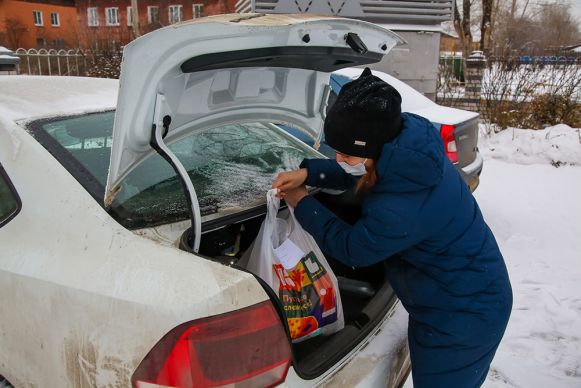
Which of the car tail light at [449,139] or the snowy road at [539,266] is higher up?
the car tail light at [449,139]

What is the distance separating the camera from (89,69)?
44.4 feet

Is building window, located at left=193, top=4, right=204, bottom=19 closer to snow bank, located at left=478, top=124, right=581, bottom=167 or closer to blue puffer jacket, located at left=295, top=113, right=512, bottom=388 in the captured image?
snow bank, located at left=478, top=124, right=581, bottom=167

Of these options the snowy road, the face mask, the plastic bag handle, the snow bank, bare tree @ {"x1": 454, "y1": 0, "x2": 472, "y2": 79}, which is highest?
bare tree @ {"x1": 454, "y1": 0, "x2": 472, "y2": 79}

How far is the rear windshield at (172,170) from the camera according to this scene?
5.19 ft

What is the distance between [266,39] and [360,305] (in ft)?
4.26

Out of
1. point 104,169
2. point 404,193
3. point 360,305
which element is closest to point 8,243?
point 104,169

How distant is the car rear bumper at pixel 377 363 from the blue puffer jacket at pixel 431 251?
0.09 meters

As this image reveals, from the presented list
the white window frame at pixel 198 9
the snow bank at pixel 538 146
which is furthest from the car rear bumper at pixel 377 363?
the white window frame at pixel 198 9

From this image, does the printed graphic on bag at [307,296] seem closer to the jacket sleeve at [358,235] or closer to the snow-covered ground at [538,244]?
the jacket sleeve at [358,235]

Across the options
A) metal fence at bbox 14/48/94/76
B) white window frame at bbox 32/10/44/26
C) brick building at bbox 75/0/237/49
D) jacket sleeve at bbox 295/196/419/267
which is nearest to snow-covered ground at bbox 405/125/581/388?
jacket sleeve at bbox 295/196/419/267

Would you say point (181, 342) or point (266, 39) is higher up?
point (266, 39)

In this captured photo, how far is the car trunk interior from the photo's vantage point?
4.95 feet

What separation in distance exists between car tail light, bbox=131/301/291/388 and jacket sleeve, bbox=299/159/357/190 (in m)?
0.80

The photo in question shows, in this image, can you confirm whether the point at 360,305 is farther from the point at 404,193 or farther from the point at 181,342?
the point at 181,342
